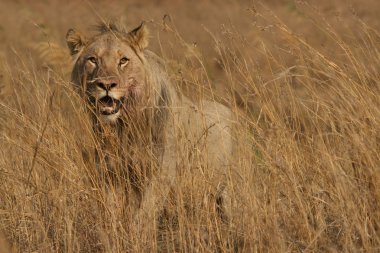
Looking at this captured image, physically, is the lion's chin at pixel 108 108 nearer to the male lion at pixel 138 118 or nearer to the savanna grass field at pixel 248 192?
the male lion at pixel 138 118

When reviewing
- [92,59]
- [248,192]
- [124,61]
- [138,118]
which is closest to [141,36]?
[124,61]

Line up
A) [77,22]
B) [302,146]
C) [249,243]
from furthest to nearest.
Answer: [77,22], [302,146], [249,243]

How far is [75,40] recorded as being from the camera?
223 inches

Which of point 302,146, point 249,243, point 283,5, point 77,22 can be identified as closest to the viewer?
point 249,243

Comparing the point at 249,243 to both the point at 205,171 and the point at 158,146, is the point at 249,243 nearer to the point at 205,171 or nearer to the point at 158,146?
the point at 205,171

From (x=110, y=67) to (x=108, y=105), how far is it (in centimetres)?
27

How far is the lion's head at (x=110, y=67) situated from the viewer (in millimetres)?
5195

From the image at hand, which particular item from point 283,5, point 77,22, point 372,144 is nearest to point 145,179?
point 372,144

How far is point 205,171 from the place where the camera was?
4.66m

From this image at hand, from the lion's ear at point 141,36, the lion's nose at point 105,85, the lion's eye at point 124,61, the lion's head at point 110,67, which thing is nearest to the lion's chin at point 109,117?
the lion's head at point 110,67

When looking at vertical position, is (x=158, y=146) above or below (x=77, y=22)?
above

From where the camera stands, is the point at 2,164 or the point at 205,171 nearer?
the point at 205,171

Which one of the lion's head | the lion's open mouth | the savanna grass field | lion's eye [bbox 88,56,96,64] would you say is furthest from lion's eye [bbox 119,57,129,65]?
the savanna grass field

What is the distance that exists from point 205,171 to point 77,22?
14457mm
